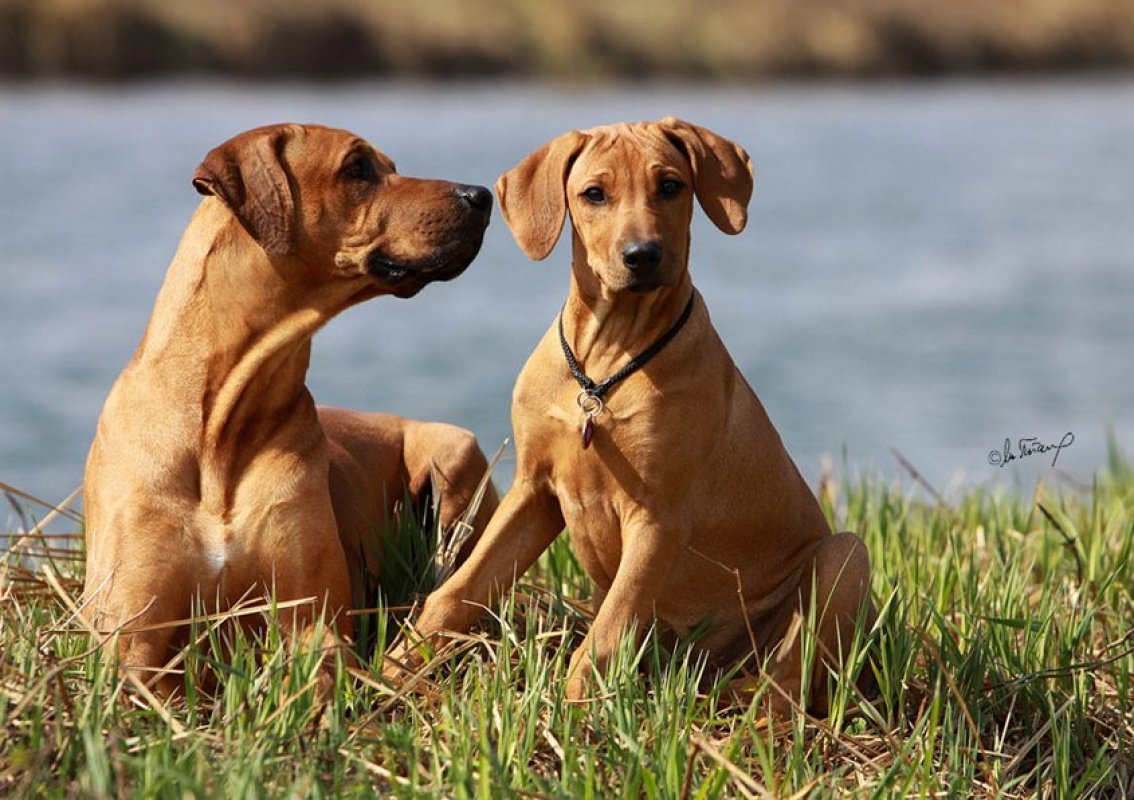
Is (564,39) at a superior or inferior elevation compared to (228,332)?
inferior

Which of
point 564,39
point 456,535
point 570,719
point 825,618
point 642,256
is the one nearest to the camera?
point 570,719

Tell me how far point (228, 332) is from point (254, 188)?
1.30 ft

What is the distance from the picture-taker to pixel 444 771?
4.02 m

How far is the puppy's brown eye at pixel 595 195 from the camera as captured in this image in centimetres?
455

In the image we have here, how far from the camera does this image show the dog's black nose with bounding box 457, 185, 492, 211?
4625 millimetres

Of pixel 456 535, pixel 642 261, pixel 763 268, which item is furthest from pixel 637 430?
pixel 763 268

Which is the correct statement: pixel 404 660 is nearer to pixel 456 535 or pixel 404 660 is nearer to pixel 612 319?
pixel 456 535

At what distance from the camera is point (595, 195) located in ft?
15.0

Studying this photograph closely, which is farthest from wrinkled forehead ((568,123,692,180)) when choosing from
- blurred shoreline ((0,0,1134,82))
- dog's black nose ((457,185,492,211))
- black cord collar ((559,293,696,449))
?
blurred shoreline ((0,0,1134,82))

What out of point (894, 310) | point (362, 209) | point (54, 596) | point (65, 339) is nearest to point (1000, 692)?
point (362, 209)

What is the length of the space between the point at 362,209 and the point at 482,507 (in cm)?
131

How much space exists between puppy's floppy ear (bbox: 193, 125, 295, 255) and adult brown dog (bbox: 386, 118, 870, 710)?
60cm

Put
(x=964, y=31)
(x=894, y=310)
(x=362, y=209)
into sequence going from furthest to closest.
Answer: (x=964, y=31), (x=894, y=310), (x=362, y=209)

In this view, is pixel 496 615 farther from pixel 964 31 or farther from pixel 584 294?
pixel 964 31
